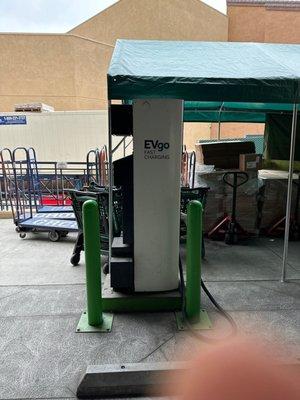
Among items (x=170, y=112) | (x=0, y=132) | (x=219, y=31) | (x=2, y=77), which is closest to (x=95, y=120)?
(x=0, y=132)

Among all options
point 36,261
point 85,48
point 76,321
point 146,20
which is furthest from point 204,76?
point 146,20

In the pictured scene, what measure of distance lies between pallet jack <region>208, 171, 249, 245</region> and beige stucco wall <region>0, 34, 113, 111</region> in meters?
15.7

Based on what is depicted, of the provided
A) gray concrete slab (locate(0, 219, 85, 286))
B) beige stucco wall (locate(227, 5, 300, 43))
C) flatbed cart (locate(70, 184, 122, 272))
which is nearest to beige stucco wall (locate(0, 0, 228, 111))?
beige stucco wall (locate(227, 5, 300, 43))

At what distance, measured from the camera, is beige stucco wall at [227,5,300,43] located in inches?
900

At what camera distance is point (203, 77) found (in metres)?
3.21

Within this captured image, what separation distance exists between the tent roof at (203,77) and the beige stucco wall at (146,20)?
19745 millimetres

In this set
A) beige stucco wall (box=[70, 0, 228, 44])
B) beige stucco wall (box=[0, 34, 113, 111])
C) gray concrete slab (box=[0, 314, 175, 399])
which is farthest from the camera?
beige stucco wall (box=[70, 0, 228, 44])

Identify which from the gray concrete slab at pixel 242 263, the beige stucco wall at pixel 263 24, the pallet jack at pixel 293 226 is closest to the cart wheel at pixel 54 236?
the gray concrete slab at pixel 242 263

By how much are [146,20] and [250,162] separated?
19.2 meters

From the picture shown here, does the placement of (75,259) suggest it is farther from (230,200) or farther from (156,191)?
(230,200)

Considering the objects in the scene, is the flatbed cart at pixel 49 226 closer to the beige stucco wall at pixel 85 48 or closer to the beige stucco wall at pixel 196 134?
the beige stucco wall at pixel 85 48

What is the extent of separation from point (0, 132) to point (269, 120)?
1036 cm

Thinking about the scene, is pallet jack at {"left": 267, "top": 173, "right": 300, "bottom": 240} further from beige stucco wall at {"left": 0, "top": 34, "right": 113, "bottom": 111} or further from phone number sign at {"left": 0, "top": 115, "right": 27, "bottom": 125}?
beige stucco wall at {"left": 0, "top": 34, "right": 113, "bottom": 111}

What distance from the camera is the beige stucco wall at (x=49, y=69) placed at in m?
18.6
